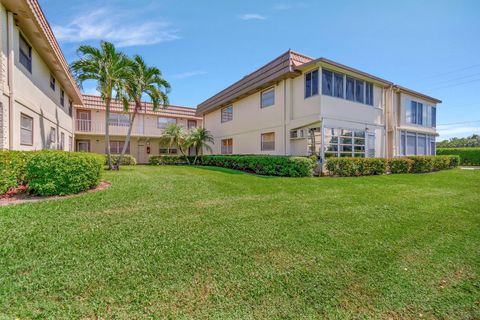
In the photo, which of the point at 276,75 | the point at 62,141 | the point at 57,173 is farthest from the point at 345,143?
the point at 62,141

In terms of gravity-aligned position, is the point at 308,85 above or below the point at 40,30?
below

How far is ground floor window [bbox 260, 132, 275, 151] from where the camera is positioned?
15302 mm

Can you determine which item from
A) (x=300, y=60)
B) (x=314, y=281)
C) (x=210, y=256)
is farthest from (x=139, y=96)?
(x=314, y=281)

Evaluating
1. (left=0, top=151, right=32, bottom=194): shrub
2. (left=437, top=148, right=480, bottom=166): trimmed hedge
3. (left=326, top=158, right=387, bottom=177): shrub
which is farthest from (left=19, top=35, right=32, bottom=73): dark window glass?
(left=437, top=148, right=480, bottom=166): trimmed hedge

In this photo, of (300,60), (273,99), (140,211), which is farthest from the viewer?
(273,99)

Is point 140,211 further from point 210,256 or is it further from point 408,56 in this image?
point 408,56

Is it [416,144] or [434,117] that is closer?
[416,144]

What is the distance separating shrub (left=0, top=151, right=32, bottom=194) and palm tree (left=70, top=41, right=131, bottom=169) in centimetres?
705

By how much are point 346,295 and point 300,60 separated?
1237cm

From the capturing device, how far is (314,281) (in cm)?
317

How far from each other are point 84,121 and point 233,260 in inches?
969

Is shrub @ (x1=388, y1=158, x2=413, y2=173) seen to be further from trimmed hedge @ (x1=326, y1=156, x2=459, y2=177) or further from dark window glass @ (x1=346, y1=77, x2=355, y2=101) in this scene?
dark window glass @ (x1=346, y1=77, x2=355, y2=101)

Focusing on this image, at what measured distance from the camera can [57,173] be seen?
6117 mm

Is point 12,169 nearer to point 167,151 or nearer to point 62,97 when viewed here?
point 62,97
